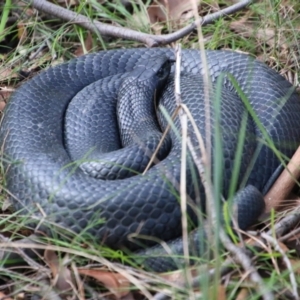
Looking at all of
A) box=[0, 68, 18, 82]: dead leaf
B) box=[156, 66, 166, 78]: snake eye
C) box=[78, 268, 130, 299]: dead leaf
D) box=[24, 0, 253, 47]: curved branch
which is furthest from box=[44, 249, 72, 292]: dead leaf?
box=[24, 0, 253, 47]: curved branch

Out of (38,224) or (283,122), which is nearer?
(38,224)

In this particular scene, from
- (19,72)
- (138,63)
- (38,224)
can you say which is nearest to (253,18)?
(138,63)

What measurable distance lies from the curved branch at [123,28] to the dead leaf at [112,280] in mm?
2073

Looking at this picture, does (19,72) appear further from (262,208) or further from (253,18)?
(262,208)

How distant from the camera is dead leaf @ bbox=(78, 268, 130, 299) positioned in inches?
113

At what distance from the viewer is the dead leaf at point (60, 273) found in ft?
9.59

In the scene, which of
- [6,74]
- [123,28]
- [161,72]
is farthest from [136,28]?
[6,74]

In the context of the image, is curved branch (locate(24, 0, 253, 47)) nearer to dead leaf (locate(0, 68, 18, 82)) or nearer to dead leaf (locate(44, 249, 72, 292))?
dead leaf (locate(0, 68, 18, 82))

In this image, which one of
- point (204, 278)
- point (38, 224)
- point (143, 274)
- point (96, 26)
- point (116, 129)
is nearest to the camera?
point (204, 278)

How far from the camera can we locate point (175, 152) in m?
3.48

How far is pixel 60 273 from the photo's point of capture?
9.68 feet

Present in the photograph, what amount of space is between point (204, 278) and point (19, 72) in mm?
2635

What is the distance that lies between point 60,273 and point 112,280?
0.74 ft

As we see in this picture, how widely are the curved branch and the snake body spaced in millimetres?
160
